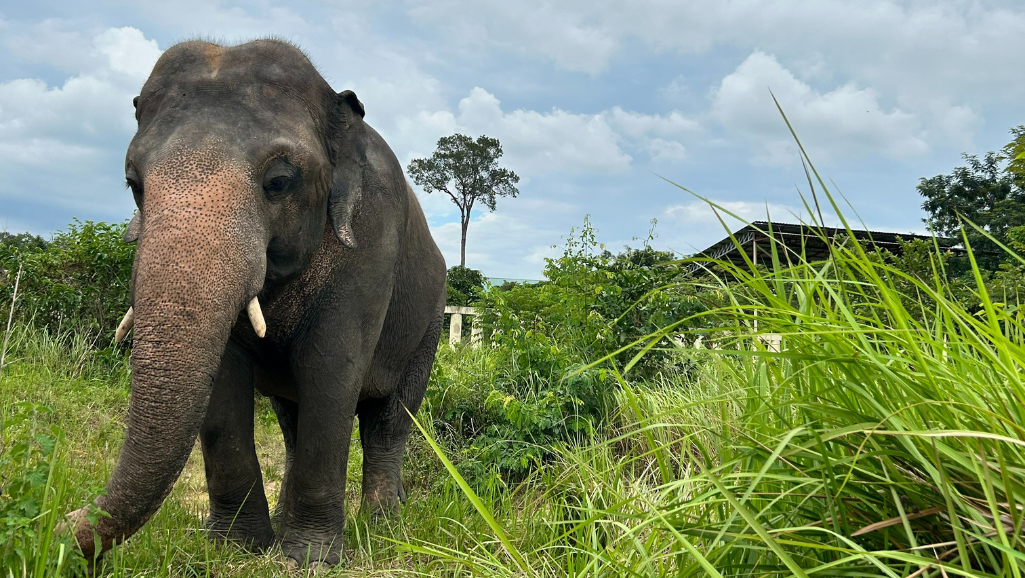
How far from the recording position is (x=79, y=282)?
8711 millimetres

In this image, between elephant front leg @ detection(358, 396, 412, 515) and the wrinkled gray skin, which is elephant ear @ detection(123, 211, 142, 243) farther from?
elephant front leg @ detection(358, 396, 412, 515)

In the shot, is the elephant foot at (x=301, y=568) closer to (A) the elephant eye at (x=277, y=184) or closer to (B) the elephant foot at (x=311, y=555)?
(B) the elephant foot at (x=311, y=555)

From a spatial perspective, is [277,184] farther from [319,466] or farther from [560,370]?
[560,370]

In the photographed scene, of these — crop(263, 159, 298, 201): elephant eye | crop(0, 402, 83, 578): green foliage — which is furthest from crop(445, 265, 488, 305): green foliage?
crop(0, 402, 83, 578): green foliage

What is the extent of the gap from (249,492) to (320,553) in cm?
43

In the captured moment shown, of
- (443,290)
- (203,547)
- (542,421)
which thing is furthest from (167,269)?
(542,421)

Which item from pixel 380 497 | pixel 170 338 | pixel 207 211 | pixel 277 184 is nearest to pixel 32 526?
pixel 170 338

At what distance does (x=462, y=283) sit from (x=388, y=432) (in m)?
18.3

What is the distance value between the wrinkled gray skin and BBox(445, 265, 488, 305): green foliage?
16.3m

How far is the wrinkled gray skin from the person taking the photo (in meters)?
2.45

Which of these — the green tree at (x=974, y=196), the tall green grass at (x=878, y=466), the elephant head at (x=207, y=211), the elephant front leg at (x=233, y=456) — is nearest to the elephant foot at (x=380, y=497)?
the elephant front leg at (x=233, y=456)

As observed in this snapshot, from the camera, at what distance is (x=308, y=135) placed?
10.4 ft

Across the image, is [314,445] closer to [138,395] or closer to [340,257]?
[340,257]

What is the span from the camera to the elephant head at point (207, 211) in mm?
2420
